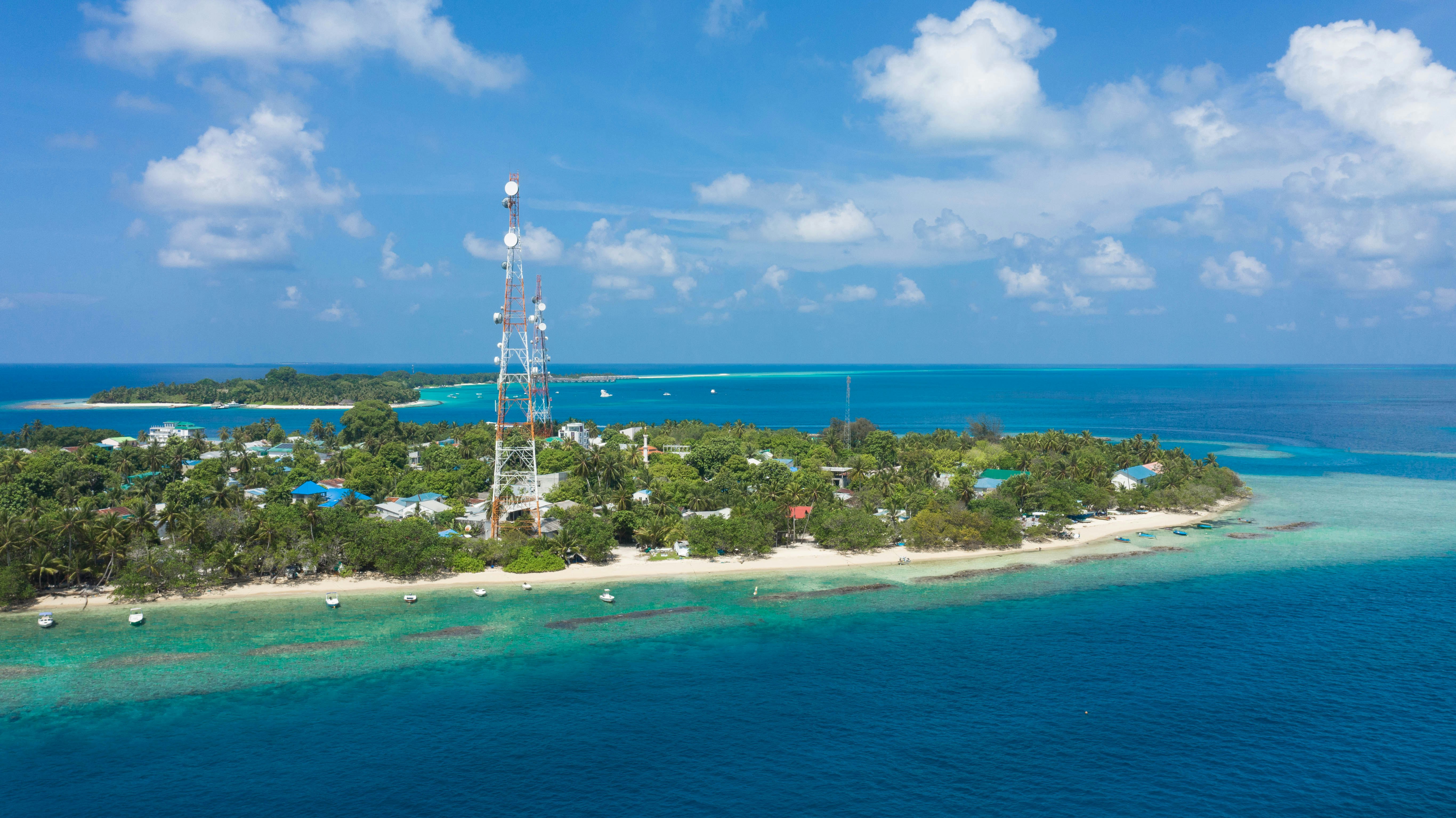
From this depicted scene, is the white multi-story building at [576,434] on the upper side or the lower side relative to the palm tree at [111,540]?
upper

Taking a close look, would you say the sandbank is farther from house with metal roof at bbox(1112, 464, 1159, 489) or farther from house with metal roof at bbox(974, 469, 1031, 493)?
house with metal roof at bbox(1112, 464, 1159, 489)

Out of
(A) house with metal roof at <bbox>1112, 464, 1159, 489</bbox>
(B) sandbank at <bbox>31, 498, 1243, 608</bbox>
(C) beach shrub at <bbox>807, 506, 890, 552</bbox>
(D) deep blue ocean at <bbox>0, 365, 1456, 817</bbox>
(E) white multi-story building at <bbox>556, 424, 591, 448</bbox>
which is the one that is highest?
(E) white multi-story building at <bbox>556, 424, 591, 448</bbox>

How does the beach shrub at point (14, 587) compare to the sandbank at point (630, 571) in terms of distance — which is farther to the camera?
the sandbank at point (630, 571)

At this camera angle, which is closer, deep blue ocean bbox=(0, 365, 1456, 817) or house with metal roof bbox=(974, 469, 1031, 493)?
deep blue ocean bbox=(0, 365, 1456, 817)

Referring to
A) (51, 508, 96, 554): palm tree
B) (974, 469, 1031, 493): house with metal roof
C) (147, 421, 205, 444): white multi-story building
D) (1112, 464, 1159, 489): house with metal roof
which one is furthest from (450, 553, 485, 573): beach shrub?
(147, 421, 205, 444): white multi-story building

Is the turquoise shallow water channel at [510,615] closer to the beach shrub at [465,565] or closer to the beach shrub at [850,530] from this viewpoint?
the beach shrub at [465,565]

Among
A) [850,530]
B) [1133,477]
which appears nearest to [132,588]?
[850,530]

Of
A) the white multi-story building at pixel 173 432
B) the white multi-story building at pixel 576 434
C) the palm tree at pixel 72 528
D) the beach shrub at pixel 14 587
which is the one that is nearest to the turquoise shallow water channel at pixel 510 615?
the beach shrub at pixel 14 587
